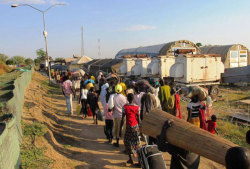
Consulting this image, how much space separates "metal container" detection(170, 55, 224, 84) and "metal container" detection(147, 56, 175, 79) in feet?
4.56

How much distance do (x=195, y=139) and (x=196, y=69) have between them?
8730 mm

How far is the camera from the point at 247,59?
73.6 ft

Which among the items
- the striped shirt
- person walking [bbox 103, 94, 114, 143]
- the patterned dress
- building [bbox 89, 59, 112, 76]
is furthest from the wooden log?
building [bbox 89, 59, 112, 76]

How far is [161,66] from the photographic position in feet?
40.4

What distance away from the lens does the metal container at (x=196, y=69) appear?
10414 millimetres

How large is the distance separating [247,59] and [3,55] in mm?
56791

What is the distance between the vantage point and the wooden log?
2.23 m

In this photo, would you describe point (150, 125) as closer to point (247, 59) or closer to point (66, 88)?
A: point (66, 88)

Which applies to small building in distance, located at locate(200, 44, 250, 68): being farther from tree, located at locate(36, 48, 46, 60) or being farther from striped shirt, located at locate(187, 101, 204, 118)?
tree, located at locate(36, 48, 46, 60)

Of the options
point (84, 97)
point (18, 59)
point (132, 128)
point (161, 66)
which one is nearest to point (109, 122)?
point (132, 128)

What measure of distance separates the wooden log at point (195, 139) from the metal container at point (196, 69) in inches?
316

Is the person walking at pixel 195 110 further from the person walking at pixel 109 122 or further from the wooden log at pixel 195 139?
the person walking at pixel 109 122

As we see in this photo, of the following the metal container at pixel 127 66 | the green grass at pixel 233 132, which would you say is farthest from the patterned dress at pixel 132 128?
the metal container at pixel 127 66

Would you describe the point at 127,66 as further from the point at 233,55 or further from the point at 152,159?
the point at 233,55
